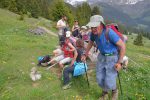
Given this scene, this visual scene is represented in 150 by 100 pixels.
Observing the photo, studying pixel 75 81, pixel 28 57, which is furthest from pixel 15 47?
pixel 75 81

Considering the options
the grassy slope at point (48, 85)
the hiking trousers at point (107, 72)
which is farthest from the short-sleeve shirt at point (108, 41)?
the grassy slope at point (48, 85)

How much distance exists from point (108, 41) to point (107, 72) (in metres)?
1.14

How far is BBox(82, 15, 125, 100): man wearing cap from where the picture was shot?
8.94m

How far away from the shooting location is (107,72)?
970 cm

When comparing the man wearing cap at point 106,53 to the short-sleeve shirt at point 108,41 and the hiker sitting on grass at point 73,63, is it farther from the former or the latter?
the hiker sitting on grass at point 73,63

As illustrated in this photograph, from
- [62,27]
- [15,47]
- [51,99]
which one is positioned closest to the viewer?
[51,99]

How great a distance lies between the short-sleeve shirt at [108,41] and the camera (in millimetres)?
8930

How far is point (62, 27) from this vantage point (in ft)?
65.0

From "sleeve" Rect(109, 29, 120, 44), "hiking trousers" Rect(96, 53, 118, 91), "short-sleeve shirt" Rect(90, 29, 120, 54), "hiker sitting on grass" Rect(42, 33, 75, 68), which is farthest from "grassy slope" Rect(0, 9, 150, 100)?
"sleeve" Rect(109, 29, 120, 44)

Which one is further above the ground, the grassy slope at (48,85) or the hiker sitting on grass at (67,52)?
the hiker sitting on grass at (67,52)

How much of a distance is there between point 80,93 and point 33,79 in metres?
2.16

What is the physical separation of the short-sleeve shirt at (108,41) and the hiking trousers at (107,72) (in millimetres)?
256

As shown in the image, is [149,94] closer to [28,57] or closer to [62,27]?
[28,57]

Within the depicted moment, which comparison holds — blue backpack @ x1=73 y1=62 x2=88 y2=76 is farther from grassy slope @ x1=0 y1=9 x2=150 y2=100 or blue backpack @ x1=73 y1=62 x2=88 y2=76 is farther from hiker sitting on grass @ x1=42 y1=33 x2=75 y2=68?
hiker sitting on grass @ x1=42 y1=33 x2=75 y2=68
